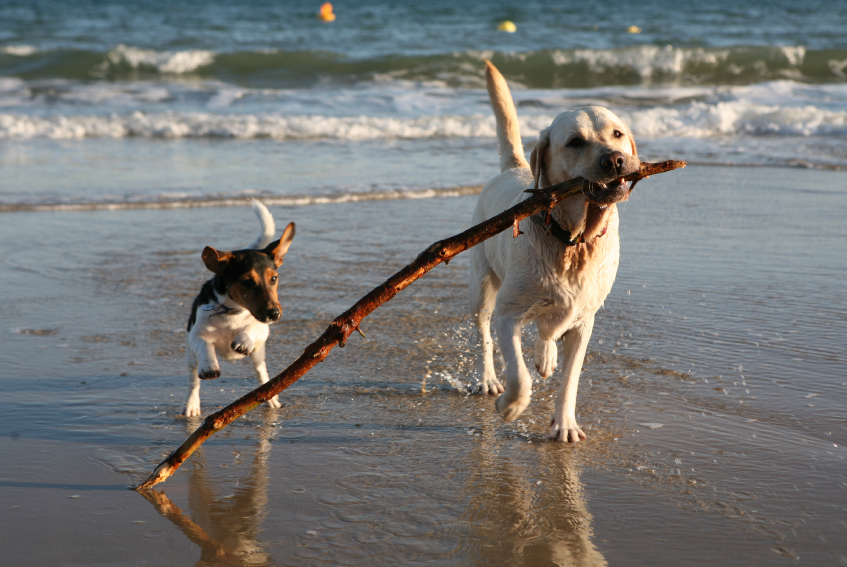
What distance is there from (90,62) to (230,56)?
11.7ft

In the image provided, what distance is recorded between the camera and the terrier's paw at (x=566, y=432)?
355 centimetres

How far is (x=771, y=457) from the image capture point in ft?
10.8

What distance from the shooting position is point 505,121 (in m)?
4.71

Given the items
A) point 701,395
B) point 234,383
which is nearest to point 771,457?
point 701,395

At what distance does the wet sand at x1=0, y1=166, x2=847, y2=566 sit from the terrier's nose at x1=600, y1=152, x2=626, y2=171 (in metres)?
1.22

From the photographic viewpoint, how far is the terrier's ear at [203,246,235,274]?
12.7ft

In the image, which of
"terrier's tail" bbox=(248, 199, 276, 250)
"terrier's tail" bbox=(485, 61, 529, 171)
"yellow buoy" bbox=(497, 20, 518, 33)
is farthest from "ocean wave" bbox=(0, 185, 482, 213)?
"yellow buoy" bbox=(497, 20, 518, 33)

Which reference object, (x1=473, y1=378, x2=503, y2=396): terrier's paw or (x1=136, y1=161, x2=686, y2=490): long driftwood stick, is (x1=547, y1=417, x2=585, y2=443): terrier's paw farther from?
(x1=136, y1=161, x2=686, y2=490): long driftwood stick

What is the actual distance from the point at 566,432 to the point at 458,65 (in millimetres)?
17851

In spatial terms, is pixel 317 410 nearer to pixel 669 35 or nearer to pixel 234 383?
pixel 234 383

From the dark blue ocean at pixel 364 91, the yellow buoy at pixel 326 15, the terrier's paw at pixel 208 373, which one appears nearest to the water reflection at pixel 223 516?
the terrier's paw at pixel 208 373

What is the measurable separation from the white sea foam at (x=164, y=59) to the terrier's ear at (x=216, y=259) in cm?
1822

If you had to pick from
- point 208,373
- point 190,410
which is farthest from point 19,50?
point 208,373

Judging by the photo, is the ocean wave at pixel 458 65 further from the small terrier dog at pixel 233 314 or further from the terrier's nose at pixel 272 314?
the terrier's nose at pixel 272 314
